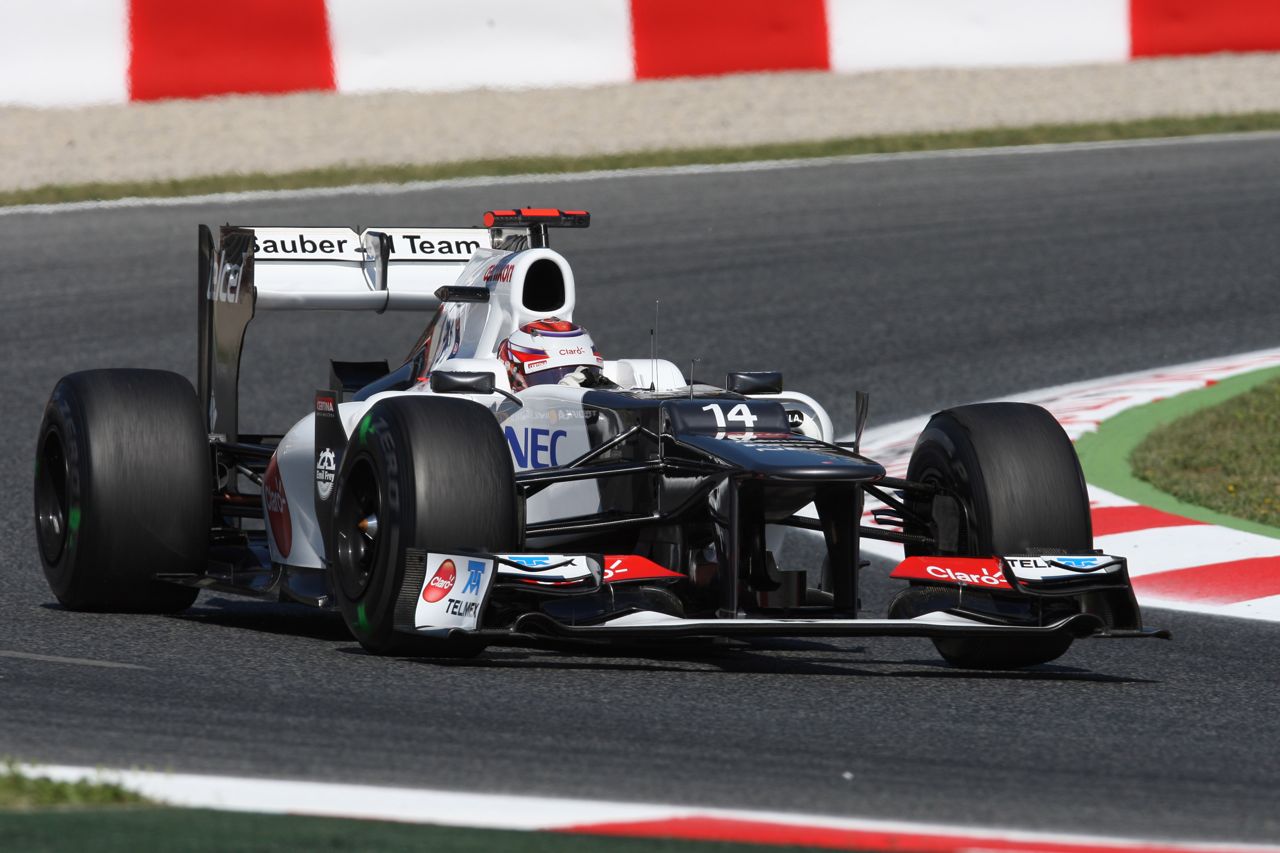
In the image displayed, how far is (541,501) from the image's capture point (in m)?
7.80

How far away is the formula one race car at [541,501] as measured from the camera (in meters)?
6.81

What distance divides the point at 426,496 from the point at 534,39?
38.2 feet

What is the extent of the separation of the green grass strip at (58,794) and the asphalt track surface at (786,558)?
1.29 ft

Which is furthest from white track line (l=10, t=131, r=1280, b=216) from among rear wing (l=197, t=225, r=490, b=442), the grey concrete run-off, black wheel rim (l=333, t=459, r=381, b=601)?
black wheel rim (l=333, t=459, r=381, b=601)

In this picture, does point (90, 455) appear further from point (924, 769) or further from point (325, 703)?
point (924, 769)

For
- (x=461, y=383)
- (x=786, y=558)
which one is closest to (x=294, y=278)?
(x=461, y=383)

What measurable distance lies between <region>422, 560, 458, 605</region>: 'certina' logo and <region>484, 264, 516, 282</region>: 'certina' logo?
66.7 inches

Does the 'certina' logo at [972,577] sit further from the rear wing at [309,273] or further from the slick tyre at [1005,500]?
the rear wing at [309,273]

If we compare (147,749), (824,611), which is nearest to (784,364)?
(824,611)

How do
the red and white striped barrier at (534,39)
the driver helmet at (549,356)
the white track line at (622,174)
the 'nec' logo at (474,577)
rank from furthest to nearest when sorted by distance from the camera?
the red and white striped barrier at (534,39) < the white track line at (622,174) < the driver helmet at (549,356) < the 'nec' logo at (474,577)

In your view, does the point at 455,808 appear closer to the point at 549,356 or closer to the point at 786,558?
the point at 549,356

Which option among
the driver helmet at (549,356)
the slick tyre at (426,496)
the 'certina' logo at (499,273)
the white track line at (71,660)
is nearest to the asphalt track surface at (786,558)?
the white track line at (71,660)

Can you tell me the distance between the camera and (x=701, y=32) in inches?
718

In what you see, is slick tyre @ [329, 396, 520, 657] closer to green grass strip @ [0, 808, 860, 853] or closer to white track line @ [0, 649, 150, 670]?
white track line @ [0, 649, 150, 670]
